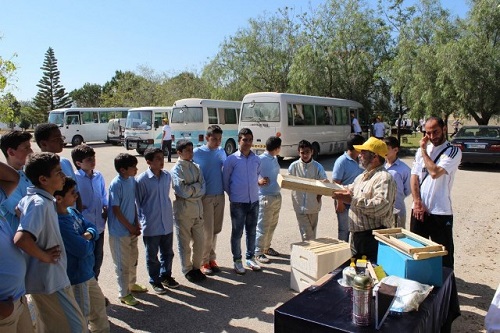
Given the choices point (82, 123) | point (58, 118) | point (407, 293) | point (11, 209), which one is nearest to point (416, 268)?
point (407, 293)

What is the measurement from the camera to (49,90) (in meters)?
65.5

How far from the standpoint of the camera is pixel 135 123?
2111 cm

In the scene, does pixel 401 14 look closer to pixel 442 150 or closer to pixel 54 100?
pixel 442 150

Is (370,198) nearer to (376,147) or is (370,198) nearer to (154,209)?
(376,147)

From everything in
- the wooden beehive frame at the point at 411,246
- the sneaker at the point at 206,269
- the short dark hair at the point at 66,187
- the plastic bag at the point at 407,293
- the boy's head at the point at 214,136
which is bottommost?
the sneaker at the point at 206,269

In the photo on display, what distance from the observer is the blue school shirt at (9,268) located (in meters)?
2.34

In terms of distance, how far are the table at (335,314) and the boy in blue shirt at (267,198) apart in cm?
260

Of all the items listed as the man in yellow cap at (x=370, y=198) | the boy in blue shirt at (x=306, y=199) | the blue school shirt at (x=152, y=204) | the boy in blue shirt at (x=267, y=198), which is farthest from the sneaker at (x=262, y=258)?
the man in yellow cap at (x=370, y=198)

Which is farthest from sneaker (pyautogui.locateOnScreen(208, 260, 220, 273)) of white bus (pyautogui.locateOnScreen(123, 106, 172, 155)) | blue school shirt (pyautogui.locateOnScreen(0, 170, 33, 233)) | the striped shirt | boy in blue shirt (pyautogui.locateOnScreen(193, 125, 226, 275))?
white bus (pyautogui.locateOnScreen(123, 106, 172, 155))

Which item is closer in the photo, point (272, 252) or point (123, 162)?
point (123, 162)

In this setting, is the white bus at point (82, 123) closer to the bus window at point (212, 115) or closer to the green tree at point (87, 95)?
the bus window at point (212, 115)

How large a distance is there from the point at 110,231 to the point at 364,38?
79.6 ft

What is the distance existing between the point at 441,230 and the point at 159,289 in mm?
3226

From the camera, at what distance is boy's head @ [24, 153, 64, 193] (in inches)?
109
